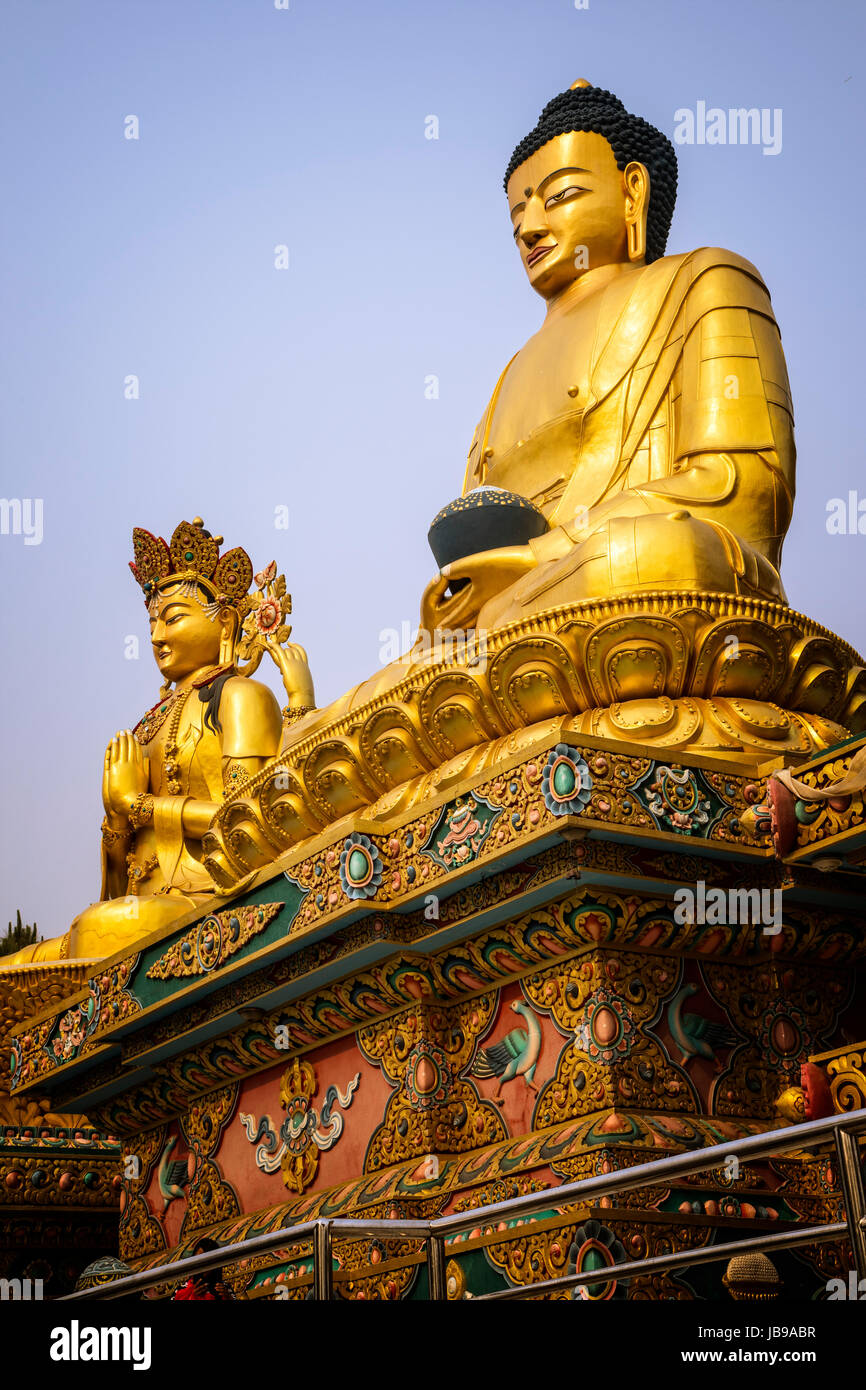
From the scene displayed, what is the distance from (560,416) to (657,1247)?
178 inches

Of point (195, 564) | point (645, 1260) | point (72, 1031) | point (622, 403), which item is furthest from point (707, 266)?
point (645, 1260)

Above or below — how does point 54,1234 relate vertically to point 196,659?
below

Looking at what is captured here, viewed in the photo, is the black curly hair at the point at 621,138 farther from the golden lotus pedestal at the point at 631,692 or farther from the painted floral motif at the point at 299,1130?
the painted floral motif at the point at 299,1130

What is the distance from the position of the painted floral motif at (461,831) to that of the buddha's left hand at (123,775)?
456cm

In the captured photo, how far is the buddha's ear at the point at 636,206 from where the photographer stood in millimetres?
8562

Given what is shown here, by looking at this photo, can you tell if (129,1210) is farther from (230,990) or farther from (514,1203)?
(514,1203)

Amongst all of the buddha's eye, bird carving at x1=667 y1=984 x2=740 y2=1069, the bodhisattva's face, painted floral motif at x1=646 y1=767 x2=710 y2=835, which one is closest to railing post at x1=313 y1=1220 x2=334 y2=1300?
bird carving at x1=667 y1=984 x2=740 y2=1069

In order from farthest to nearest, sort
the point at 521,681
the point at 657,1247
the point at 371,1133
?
the point at 521,681 → the point at 371,1133 → the point at 657,1247

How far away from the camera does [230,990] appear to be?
19.3ft

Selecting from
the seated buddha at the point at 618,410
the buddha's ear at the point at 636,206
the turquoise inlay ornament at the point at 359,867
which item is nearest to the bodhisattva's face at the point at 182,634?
the seated buddha at the point at 618,410

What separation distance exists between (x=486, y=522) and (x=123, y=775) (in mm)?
3393
